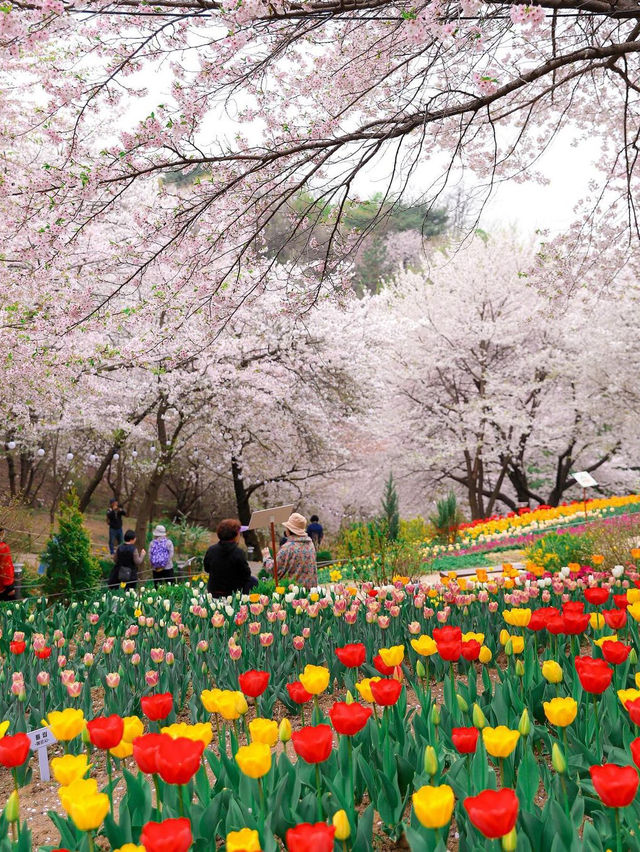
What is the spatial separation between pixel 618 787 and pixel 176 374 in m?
14.6

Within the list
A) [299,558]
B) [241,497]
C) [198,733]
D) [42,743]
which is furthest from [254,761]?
[241,497]

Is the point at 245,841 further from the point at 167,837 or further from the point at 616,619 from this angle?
the point at 616,619

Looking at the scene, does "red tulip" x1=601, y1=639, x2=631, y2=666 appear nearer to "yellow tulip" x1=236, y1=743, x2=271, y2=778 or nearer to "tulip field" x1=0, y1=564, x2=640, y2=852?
"tulip field" x1=0, y1=564, x2=640, y2=852

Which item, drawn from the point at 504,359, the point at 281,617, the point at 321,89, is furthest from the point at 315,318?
the point at 281,617

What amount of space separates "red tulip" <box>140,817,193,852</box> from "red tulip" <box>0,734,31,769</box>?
773 mm

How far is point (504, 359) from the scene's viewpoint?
2239cm

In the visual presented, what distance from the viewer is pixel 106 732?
1985 mm

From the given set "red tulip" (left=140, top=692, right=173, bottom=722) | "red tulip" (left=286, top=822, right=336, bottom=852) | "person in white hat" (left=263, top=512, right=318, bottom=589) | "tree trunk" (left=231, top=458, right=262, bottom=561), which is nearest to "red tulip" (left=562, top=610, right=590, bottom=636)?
"red tulip" (left=140, top=692, right=173, bottom=722)

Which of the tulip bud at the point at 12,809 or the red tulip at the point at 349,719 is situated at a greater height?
the red tulip at the point at 349,719

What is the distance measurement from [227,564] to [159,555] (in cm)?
454

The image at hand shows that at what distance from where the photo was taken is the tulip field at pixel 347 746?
5.35 feet

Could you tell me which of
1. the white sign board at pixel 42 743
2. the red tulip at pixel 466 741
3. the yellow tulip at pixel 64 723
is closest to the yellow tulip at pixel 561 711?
the red tulip at pixel 466 741

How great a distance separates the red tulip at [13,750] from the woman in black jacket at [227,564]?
441 centimetres

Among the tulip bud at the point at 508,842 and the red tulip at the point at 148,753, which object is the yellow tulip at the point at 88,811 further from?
the tulip bud at the point at 508,842
